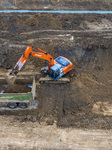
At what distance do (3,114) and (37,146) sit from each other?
3.35m

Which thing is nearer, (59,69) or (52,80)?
(59,69)

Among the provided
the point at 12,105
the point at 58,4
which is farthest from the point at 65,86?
the point at 58,4

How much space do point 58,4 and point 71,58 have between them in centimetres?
1379

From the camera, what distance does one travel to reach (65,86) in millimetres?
12039

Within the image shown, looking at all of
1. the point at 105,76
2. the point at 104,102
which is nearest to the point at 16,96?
the point at 104,102

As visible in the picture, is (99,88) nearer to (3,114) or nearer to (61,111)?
(61,111)

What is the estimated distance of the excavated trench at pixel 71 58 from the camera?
10016mm

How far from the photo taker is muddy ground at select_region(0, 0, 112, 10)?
23.3 metres

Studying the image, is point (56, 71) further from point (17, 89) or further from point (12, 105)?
point (12, 105)

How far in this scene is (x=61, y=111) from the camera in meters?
10.2

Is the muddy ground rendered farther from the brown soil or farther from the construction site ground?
the brown soil

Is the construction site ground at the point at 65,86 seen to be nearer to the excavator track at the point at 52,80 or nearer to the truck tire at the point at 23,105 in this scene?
the excavator track at the point at 52,80

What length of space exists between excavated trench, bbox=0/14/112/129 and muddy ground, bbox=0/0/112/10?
3525 mm

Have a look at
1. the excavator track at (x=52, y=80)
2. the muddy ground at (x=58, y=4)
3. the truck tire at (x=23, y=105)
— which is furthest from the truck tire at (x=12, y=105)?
the muddy ground at (x=58, y=4)
